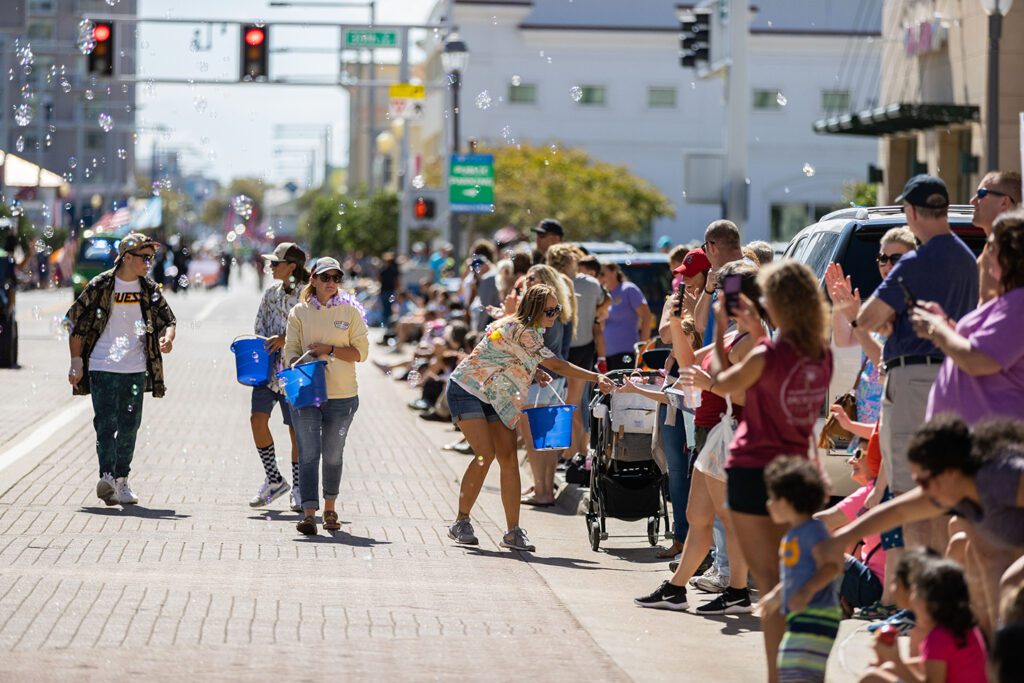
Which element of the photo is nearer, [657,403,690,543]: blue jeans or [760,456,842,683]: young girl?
[760,456,842,683]: young girl

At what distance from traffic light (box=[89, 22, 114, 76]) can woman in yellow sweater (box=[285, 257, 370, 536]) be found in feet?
65.9

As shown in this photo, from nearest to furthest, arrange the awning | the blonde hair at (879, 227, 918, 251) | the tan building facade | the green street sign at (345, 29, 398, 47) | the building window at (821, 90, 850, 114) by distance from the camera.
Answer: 1. the blonde hair at (879, 227, 918, 251)
2. the tan building facade
3. the awning
4. the green street sign at (345, 29, 398, 47)
5. the building window at (821, 90, 850, 114)

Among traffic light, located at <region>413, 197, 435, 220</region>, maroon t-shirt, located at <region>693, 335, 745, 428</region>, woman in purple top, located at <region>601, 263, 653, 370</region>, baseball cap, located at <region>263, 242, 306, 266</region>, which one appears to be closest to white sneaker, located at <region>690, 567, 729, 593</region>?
maroon t-shirt, located at <region>693, 335, 745, 428</region>

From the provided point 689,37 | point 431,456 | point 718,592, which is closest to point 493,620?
point 718,592

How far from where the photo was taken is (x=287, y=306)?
1198cm

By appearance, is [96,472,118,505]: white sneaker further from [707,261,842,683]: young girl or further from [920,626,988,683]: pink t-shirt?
[920,626,988,683]: pink t-shirt

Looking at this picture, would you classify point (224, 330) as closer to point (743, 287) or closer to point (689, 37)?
point (689, 37)

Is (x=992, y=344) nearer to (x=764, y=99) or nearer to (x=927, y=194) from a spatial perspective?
(x=927, y=194)

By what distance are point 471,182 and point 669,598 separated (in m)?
19.9

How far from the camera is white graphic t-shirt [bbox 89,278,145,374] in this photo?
38.5 ft

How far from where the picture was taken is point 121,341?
11.8 m

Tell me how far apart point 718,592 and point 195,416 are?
34.6 ft

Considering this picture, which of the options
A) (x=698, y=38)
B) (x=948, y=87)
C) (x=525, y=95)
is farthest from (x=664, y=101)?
(x=698, y=38)

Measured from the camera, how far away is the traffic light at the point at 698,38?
85.3ft
